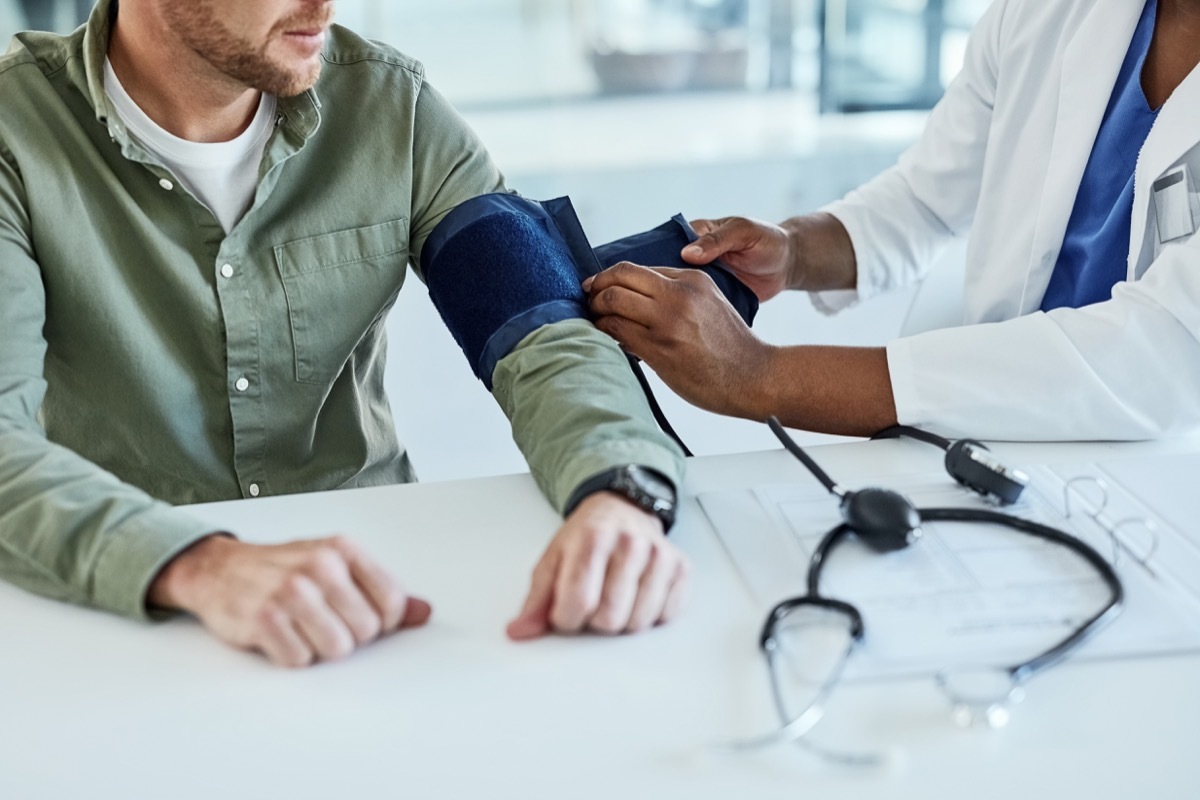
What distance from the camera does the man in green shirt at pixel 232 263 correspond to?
1.14 meters

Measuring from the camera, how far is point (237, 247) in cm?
128

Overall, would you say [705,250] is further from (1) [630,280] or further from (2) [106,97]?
(2) [106,97]

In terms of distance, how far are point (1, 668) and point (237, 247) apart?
0.55m

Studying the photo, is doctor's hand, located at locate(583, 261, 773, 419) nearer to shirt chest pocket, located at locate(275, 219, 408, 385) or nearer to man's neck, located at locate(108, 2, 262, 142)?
shirt chest pocket, located at locate(275, 219, 408, 385)

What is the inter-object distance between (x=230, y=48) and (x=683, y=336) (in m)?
0.52

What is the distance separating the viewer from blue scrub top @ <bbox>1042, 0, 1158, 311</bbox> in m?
1.50

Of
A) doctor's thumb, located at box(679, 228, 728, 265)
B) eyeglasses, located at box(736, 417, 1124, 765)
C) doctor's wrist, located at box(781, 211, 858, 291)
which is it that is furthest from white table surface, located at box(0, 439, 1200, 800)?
doctor's wrist, located at box(781, 211, 858, 291)

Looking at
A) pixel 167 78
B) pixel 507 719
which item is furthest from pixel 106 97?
pixel 507 719

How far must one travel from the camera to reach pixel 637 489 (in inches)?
38.6

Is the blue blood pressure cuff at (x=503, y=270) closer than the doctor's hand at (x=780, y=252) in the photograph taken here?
Yes

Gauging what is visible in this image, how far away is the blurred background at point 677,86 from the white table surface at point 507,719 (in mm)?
2196

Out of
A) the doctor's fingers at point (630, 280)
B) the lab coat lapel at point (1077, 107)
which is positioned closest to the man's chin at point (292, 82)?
the doctor's fingers at point (630, 280)

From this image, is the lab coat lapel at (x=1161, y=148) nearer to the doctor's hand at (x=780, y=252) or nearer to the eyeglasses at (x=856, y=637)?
the doctor's hand at (x=780, y=252)

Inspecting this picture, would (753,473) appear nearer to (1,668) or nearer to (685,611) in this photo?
(685,611)
